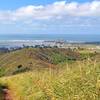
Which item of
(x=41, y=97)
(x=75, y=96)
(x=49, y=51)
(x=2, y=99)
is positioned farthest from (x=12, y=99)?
(x=49, y=51)

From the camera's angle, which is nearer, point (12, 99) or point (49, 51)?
point (12, 99)

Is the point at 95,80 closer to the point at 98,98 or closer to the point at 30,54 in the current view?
the point at 98,98

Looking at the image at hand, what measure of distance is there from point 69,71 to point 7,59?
12278 centimetres

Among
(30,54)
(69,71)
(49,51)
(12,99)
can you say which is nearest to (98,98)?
(69,71)

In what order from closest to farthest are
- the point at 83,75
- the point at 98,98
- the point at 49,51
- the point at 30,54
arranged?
1. the point at 98,98
2. the point at 83,75
3. the point at 30,54
4. the point at 49,51

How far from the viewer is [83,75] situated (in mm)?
9430

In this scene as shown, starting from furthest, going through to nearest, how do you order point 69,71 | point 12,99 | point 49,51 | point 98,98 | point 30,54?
1. point 49,51
2. point 30,54
3. point 12,99
4. point 69,71
5. point 98,98

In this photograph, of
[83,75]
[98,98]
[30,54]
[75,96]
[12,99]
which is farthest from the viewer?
[30,54]

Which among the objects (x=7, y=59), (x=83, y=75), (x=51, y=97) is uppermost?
(x=83, y=75)

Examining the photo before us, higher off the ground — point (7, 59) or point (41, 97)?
point (41, 97)

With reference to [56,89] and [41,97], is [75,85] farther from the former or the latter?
[41,97]

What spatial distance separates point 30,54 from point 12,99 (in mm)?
111882

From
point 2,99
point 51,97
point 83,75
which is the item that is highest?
point 83,75

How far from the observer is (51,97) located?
Answer: 983 cm
